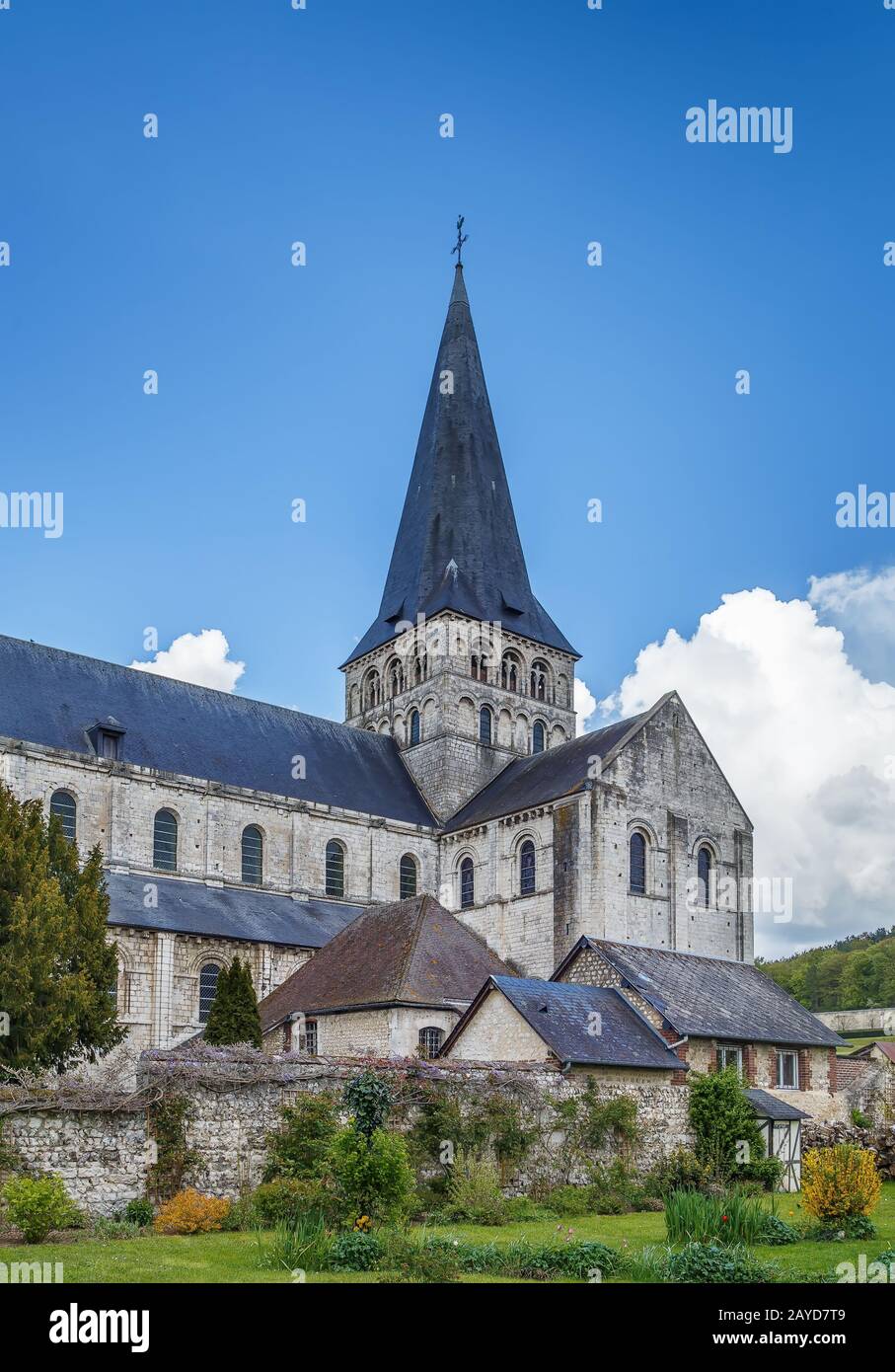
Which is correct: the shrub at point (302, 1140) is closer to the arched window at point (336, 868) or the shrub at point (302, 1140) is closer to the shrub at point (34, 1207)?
the shrub at point (34, 1207)

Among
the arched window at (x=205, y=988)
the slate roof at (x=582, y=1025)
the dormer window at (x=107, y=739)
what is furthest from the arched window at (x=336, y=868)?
the slate roof at (x=582, y=1025)

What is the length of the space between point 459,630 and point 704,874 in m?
13.8

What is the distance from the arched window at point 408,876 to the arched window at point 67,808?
12297mm

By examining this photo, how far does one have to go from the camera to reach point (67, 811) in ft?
125

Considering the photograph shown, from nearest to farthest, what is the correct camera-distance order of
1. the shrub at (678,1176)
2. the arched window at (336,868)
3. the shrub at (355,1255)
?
1. the shrub at (355,1255)
2. the shrub at (678,1176)
3. the arched window at (336,868)

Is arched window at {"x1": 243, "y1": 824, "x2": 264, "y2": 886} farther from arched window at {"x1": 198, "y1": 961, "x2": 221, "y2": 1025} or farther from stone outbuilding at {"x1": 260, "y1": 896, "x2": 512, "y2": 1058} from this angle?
stone outbuilding at {"x1": 260, "y1": 896, "x2": 512, "y2": 1058}

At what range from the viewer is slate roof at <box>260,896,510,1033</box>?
3050 cm

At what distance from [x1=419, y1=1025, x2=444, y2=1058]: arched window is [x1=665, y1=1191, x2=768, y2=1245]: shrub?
14941 millimetres

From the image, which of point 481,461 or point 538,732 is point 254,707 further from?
point 481,461

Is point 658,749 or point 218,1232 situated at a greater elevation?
point 658,749

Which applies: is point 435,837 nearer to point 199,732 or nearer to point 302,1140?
point 199,732

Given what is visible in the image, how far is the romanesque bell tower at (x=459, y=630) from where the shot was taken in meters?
50.1
